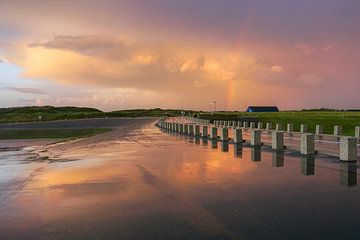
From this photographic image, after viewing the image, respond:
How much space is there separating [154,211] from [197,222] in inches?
52.0

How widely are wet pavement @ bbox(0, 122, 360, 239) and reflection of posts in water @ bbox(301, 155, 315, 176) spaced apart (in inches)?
1.4

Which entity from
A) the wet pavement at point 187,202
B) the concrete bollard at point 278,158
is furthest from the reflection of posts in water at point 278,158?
the wet pavement at point 187,202

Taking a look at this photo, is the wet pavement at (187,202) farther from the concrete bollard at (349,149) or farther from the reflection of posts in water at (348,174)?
the concrete bollard at (349,149)

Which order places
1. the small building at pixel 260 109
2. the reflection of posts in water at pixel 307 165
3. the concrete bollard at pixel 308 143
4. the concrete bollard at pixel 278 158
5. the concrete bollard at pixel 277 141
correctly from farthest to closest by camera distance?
1. the small building at pixel 260 109
2. the concrete bollard at pixel 277 141
3. the concrete bollard at pixel 308 143
4. the concrete bollard at pixel 278 158
5. the reflection of posts in water at pixel 307 165

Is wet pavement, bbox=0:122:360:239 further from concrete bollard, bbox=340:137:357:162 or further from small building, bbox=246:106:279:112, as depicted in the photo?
small building, bbox=246:106:279:112

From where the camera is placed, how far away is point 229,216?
8.16m

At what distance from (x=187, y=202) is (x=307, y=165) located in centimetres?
733

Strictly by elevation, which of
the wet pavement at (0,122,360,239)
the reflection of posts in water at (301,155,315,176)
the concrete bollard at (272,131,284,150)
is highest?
the concrete bollard at (272,131,284,150)

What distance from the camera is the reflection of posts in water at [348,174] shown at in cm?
1159

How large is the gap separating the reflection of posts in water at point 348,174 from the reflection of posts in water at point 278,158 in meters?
2.25

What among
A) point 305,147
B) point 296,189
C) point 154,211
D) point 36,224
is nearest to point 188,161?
point 305,147

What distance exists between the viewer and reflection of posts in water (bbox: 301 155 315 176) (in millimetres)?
13609

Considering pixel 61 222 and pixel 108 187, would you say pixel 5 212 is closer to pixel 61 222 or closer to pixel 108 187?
pixel 61 222

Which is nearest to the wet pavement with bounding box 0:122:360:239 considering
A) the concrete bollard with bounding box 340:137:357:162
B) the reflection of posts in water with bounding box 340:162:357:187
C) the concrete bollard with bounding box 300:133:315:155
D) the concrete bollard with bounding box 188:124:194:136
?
the reflection of posts in water with bounding box 340:162:357:187
